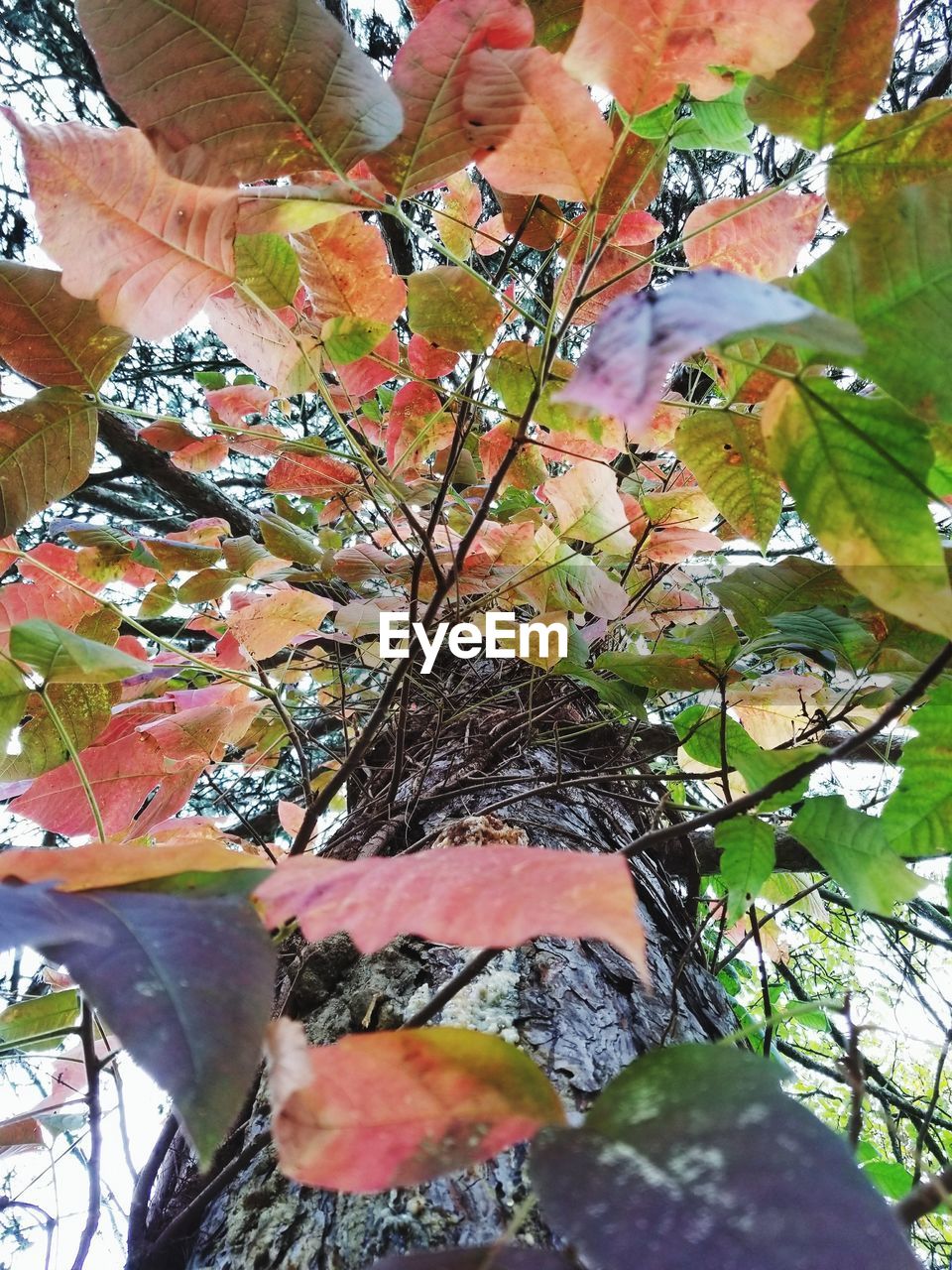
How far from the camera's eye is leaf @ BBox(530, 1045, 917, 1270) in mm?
180

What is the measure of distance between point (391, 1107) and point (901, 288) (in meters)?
0.36

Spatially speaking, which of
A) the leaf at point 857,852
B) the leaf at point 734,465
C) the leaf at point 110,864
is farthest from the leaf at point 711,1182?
→ the leaf at point 734,465

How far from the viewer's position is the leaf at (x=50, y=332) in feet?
1.62

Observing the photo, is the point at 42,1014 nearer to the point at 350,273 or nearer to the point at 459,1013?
the point at 459,1013

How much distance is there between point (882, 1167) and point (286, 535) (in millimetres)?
860

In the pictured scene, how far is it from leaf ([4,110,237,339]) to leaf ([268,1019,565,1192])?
0.41 meters

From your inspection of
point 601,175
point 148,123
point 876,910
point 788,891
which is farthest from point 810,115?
point 788,891

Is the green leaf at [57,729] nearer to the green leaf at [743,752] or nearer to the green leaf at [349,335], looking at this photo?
the green leaf at [349,335]

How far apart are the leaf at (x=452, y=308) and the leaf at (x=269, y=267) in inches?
3.8

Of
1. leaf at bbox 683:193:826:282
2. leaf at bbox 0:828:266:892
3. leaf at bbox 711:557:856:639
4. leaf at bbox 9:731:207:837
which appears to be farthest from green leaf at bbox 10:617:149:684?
leaf at bbox 683:193:826:282

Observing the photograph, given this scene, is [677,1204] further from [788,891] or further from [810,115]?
[788,891]

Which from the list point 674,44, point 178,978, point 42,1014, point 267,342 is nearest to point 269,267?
point 267,342

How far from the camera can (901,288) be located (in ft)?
0.96

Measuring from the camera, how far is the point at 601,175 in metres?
0.42
